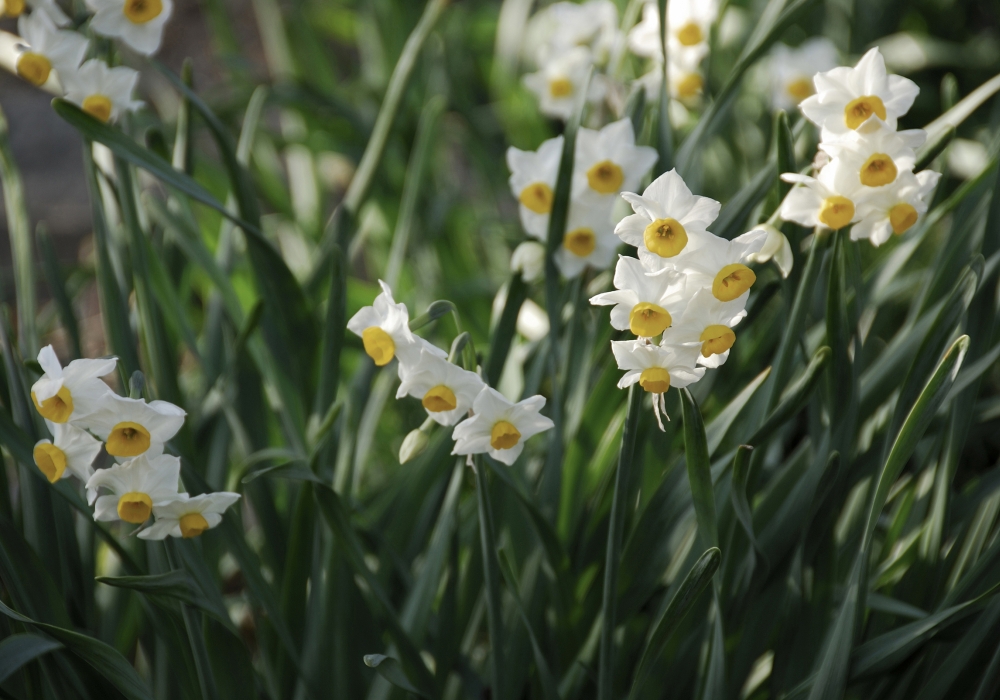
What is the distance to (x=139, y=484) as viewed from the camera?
1.92 feet

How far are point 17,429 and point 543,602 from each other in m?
0.57

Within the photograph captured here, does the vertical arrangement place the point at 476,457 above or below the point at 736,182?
below

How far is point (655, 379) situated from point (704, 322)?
0.17 feet

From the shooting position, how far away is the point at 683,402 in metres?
0.58

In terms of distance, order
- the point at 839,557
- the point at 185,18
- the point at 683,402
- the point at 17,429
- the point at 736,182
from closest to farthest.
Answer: the point at 683,402 < the point at 17,429 < the point at 839,557 < the point at 736,182 < the point at 185,18

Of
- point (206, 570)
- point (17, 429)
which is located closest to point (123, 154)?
point (17, 429)

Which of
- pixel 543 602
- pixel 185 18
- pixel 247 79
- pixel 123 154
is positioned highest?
pixel 185 18

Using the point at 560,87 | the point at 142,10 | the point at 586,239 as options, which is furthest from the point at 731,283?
the point at 560,87

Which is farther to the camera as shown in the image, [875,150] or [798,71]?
[798,71]

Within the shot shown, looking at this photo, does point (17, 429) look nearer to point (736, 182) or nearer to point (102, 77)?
point (102, 77)

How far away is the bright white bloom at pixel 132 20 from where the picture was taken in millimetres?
725

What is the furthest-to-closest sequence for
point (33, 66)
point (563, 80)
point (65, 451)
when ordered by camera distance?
1. point (563, 80)
2. point (33, 66)
3. point (65, 451)

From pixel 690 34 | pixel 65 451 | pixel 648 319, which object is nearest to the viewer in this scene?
pixel 648 319

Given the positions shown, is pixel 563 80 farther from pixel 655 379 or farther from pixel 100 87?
pixel 655 379
